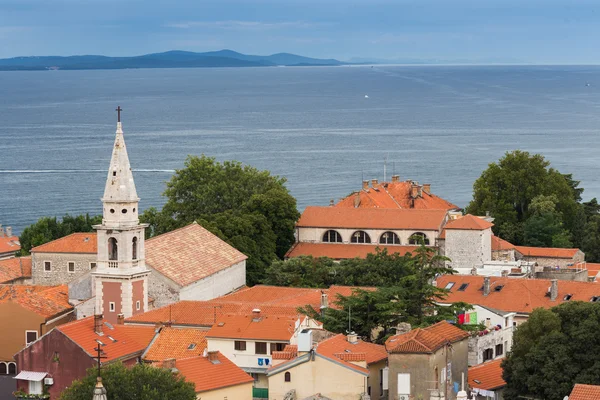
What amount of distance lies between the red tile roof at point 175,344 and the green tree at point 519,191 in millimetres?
43825

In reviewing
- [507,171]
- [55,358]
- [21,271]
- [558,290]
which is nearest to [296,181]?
[507,171]

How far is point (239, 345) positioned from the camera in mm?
46312

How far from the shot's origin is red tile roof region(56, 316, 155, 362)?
141ft

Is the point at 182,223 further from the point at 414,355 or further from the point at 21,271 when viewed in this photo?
the point at 414,355

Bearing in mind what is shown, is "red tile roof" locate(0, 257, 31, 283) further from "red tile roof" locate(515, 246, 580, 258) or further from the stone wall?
"red tile roof" locate(515, 246, 580, 258)

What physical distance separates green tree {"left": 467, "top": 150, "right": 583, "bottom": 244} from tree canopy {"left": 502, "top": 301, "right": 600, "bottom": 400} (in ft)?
146

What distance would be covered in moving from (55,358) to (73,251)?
77.8 feet

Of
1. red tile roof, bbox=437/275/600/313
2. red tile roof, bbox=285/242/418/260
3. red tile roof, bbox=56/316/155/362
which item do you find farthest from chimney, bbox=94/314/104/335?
red tile roof, bbox=285/242/418/260

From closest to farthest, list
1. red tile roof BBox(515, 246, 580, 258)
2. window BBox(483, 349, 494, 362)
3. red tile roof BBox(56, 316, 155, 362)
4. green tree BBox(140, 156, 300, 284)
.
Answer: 1. red tile roof BBox(56, 316, 155, 362)
2. window BBox(483, 349, 494, 362)
3. green tree BBox(140, 156, 300, 284)
4. red tile roof BBox(515, 246, 580, 258)

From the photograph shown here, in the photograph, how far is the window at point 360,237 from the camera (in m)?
75.1

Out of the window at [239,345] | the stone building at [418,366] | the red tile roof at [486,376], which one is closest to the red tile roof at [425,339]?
the stone building at [418,366]

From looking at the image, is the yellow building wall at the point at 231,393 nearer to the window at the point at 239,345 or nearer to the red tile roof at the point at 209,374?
the red tile roof at the point at 209,374

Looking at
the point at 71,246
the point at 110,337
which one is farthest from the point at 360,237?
the point at 110,337

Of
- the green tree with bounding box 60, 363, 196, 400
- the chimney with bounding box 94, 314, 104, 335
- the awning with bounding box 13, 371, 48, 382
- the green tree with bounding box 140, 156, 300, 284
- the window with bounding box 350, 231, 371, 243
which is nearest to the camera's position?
the green tree with bounding box 60, 363, 196, 400
